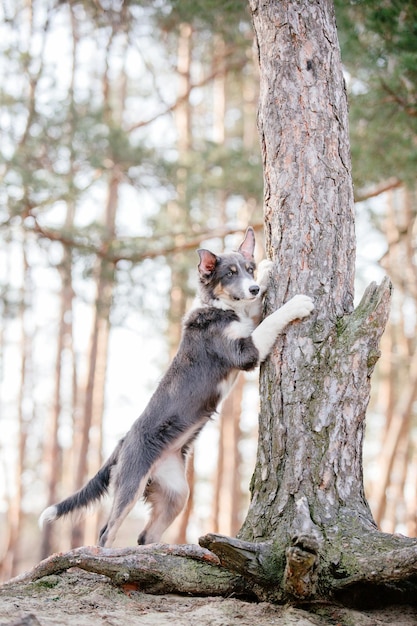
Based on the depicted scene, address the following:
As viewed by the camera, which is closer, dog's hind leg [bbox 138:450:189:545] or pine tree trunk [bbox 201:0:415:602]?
pine tree trunk [bbox 201:0:415:602]

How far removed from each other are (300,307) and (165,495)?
2.00 meters

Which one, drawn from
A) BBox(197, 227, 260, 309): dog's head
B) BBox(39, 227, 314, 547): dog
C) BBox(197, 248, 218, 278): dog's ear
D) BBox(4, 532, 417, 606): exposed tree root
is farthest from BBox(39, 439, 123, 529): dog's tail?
BBox(197, 248, 218, 278): dog's ear

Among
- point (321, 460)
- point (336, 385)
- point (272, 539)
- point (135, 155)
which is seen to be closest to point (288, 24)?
point (336, 385)

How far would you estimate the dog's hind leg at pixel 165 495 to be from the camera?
17.9 ft

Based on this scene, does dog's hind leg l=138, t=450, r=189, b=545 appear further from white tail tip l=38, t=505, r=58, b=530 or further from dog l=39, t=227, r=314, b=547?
white tail tip l=38, t=505, r=58, b=530

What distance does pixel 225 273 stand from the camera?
5.73 m

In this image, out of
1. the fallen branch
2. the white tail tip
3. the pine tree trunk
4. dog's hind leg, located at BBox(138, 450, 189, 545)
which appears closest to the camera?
the pine tree trunk

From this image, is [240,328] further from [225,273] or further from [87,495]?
[87,495]

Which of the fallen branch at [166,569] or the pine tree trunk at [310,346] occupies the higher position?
the pine tree trunk at [310,346]

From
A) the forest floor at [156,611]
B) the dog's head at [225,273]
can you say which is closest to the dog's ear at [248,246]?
the dog's head at [225,273]

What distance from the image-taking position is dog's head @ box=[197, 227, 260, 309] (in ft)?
18.4

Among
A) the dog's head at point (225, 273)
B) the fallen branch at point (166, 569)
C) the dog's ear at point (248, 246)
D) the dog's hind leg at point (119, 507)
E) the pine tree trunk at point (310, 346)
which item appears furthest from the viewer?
the dog's ear at point (248, 246)

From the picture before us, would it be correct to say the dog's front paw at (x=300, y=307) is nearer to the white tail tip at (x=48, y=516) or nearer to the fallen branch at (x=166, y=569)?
the fallen branch at (x=166, y=569)

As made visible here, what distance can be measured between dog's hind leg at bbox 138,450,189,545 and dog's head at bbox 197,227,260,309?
129 centimetres
